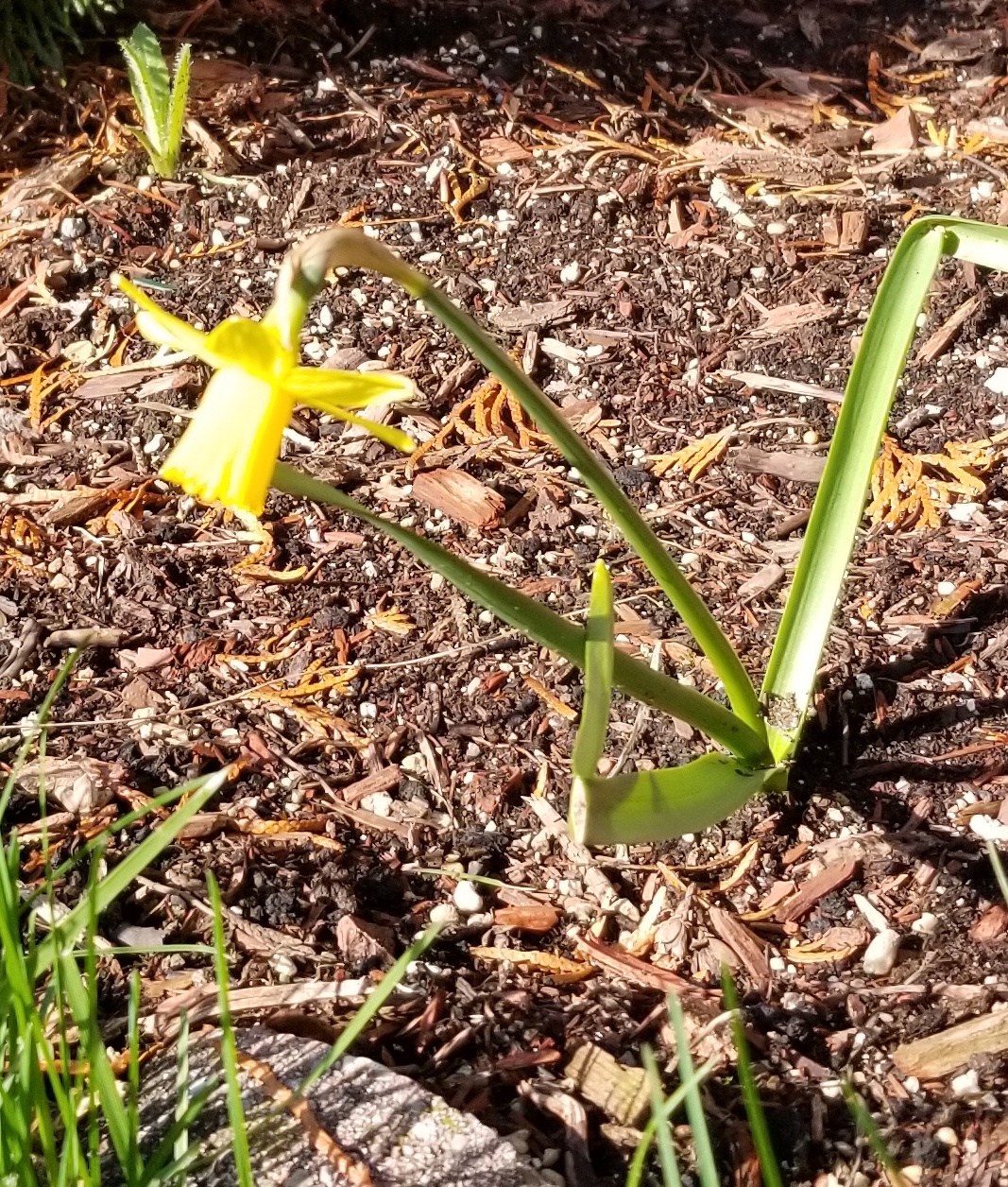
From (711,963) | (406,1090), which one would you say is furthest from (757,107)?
(406,1090)

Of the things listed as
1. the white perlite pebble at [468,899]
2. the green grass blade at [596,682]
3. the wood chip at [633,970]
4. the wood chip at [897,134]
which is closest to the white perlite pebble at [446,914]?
the white perlite pebble at [468,899]

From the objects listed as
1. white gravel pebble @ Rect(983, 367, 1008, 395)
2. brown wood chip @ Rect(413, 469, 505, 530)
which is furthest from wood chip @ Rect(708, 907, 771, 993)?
white gravel pebble @ Rect(983, 367, 1008, 395)

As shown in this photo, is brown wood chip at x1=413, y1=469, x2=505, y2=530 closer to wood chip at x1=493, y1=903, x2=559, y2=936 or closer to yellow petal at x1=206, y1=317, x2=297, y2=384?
wood chip at x1=493, y1=903, x2=559, y2=936

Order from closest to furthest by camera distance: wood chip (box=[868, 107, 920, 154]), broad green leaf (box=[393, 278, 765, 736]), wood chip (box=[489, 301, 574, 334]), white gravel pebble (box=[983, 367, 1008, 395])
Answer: broad green leaf (box=[393, 278, 765, 736])
white gravel pebble (box=[983, 367, 1008, 395])
wood chip (box=[489, 301, 574, 334])
wood chip (box=[868, 107, 920, 154])

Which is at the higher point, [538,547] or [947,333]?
[947,333]

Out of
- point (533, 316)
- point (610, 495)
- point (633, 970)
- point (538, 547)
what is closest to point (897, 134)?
point (533, 316)

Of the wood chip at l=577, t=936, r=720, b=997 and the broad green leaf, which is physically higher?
the broad green leaf

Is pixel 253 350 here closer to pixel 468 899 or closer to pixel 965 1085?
pixel 468 899
